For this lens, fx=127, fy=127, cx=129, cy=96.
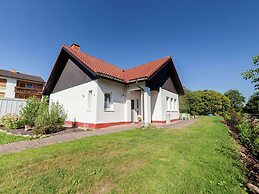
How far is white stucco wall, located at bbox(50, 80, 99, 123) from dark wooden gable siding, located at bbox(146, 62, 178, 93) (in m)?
4.74

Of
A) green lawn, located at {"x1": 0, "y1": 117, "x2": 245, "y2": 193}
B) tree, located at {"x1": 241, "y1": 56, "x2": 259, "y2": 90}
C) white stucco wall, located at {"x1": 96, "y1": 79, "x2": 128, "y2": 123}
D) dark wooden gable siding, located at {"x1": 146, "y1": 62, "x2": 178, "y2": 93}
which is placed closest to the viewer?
green lawn, located at {"x1": 0, "y1": 117, "x2": 245, "y2": 193}

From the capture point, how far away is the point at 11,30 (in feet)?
31.8

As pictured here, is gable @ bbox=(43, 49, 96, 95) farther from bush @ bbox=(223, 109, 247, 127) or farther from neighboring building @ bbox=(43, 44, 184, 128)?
bush @ bbox=(223, 109, 247, 127)

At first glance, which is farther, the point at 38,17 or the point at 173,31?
the point at 173,31

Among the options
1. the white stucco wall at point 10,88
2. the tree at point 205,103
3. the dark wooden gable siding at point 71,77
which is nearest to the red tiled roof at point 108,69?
the dark wooden gable siding at point 71,77

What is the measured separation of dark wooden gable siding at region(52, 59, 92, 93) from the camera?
36.7 feet

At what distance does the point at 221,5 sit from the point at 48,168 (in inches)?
542

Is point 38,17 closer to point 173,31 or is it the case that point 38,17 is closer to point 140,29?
point 140,29

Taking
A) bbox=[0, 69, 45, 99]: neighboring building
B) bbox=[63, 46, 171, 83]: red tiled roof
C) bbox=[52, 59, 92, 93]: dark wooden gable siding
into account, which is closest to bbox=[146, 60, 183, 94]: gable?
bbox=[63, 46, 171, 83]: red tiled roof

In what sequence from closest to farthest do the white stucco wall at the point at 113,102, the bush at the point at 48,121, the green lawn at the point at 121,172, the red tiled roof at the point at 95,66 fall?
the green lawn at the point at 121,172, the bush at the point at 48,121, the white stucco wall at the point at 113,102, the red tiled roof at the point at 95,66


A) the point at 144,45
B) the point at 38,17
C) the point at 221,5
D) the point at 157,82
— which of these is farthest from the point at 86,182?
the point at 144,45

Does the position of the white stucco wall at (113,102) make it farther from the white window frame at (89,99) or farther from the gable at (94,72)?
the white window frame at (89,99)

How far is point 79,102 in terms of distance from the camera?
11219 millimetres

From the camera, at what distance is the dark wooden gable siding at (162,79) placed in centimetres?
1161
